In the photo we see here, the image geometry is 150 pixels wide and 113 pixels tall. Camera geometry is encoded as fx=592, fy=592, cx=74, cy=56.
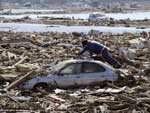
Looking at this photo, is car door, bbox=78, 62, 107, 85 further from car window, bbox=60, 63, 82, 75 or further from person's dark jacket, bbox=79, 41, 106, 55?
person's dark jacket, bbox=79, 41, 106, 55

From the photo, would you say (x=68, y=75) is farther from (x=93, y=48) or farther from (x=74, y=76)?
(x=93, y=48)

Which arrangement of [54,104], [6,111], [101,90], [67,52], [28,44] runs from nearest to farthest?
[6,111]
[54,104]
[101,90]
[67,52]
[28,44]

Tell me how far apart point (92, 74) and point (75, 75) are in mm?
613

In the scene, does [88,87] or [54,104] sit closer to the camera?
[54,104]

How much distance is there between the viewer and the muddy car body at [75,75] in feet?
64.9

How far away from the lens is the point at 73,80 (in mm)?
20078

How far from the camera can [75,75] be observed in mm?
20141

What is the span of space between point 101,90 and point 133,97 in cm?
161

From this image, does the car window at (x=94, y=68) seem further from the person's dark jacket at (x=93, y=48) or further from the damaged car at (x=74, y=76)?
the person's dark jacket at (x=93, y=48)

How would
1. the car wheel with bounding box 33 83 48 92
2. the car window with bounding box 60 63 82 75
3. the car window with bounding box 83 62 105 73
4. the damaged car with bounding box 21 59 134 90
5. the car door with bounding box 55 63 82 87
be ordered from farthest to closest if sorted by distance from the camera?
the car window with bounding box 83 62 105 73 < the car window with bounding box 60 63 82 75 < the car door with bounding box 55 63 82 87 < the damaged car with bounding box 21 59 134 90 < the car wheel with bounding box 33 83 48 92

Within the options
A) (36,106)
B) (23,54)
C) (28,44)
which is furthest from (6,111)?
(28,44)

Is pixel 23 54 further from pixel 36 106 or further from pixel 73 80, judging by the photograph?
pixel 36 106

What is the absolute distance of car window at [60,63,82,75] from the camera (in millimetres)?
20156

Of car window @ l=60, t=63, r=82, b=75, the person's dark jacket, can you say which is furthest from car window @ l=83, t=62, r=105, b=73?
the person's dark jacket
